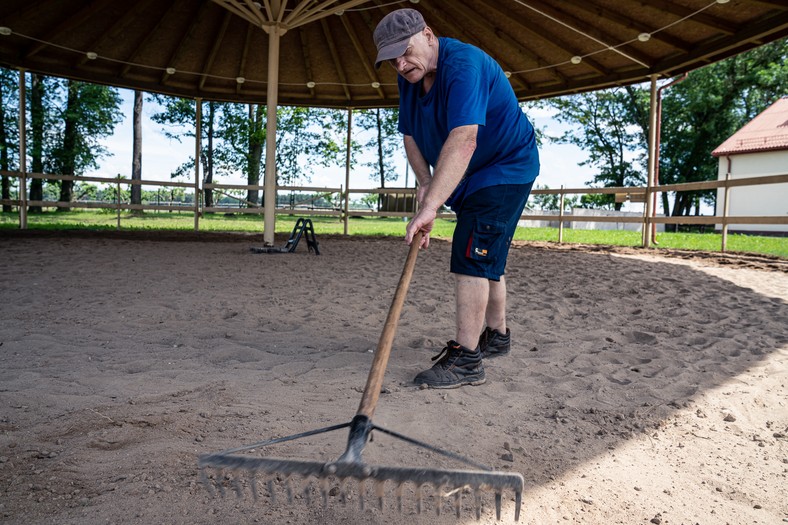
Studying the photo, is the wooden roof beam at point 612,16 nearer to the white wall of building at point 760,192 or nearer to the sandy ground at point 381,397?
the sandy ground at point 381,397

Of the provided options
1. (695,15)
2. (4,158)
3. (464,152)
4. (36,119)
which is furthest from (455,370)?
(36,119)

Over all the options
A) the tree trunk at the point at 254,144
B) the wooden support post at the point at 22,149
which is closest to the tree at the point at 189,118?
the tree trunk at the point at 254,144

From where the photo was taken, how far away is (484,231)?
9.18ft

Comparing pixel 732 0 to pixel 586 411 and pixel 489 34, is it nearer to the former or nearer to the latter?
pixel 489 34

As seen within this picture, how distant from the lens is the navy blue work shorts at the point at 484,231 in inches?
110

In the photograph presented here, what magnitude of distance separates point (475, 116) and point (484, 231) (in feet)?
1.93

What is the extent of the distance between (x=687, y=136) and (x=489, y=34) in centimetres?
2335

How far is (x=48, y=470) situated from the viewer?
192 cm

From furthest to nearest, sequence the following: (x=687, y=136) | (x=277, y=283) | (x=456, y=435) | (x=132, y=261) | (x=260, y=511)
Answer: (x=687, y=136) → (x=132, y=261) → (x=277, y=283) → (x=456, y=435) → (x=260, y=511)

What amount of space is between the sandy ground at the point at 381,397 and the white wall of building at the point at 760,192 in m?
19.4

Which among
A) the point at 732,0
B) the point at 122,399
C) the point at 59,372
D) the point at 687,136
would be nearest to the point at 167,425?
the point at 122,399

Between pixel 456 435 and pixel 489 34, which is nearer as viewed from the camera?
pixel 456 435

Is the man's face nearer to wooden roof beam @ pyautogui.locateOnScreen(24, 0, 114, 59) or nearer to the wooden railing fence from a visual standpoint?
the wooden railing fence

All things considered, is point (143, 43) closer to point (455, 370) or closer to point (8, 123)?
point (455, 370)
